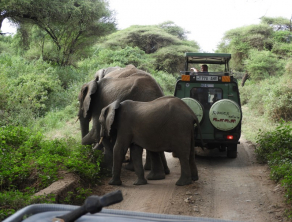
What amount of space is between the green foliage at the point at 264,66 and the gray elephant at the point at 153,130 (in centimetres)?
2133

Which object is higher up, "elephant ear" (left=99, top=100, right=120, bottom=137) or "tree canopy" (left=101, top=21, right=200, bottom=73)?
"tree canopy" (left=101, top=21, right=200, bottom=73)

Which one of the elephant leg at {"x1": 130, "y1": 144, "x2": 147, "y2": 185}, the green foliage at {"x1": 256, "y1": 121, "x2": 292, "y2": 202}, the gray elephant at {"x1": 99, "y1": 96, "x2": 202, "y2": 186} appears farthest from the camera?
the elephant leg at {"x1": 130, "y1": 144, "x2": 147, "y2": 185}

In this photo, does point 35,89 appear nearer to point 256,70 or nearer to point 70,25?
point 70,25

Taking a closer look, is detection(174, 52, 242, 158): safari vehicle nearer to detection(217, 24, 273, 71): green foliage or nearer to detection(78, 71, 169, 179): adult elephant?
detection(78, 71, 169, 179): adult elephant

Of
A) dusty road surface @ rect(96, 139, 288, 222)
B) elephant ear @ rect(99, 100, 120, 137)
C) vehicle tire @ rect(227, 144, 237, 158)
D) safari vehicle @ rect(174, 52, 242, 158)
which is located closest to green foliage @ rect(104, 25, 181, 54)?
safari vehicle @ rect(174, 52, 242, 158)

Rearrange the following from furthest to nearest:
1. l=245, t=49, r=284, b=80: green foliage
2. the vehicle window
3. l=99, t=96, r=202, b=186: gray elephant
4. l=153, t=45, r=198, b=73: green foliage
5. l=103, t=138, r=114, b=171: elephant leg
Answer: l=153, t=45, r=198, b=73: green foliage
l=245, t=49, r=284, b=80: green foliage
the vehicle window
l=103, t=138, r=114, b=171: elephant leg
l=99, t=96, r=202, b=186: gray elephant

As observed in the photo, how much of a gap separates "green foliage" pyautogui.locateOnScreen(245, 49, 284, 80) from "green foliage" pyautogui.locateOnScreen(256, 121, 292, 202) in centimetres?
1790

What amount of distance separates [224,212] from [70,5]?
635 inches

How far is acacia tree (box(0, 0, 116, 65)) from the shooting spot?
61.2 feet

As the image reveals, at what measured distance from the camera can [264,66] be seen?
27.9 m

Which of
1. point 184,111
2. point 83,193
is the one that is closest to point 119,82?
point 184,111

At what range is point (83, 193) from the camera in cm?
652

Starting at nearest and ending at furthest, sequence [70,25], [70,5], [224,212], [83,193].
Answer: [224,212] < [83,193] < [70,5] < [70,25]

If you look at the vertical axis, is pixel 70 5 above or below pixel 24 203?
above
